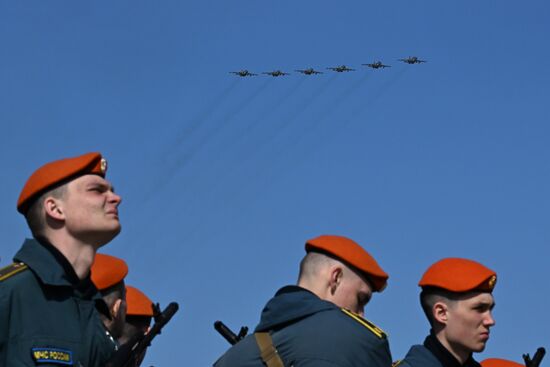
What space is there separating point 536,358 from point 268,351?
741cm

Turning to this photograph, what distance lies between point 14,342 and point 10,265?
74 cm

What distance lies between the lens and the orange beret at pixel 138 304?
13383 millimetres

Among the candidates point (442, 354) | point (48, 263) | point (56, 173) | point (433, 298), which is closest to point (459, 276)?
point (433, 298)

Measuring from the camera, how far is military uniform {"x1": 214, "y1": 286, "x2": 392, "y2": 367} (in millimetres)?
8773

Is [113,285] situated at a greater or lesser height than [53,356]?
greater

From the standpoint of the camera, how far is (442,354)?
547 inches

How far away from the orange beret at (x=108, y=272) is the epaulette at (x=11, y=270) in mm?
2765

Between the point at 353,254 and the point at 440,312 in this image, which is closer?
the point at 353,254

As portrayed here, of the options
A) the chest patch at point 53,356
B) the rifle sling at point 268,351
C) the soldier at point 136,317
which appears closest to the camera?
the chest patch at point 53,356

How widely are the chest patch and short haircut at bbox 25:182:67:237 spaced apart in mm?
1062

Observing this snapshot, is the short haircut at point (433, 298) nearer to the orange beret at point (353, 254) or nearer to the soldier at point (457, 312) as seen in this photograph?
the soldier at point (457, 312)

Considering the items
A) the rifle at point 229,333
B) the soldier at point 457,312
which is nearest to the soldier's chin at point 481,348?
the soldier at point 457,312

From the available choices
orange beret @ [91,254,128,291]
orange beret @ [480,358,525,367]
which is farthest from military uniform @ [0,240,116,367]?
orange beret @ [480,358,525,367]

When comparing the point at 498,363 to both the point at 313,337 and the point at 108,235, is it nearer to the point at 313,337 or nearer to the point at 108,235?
the point at 313,337
